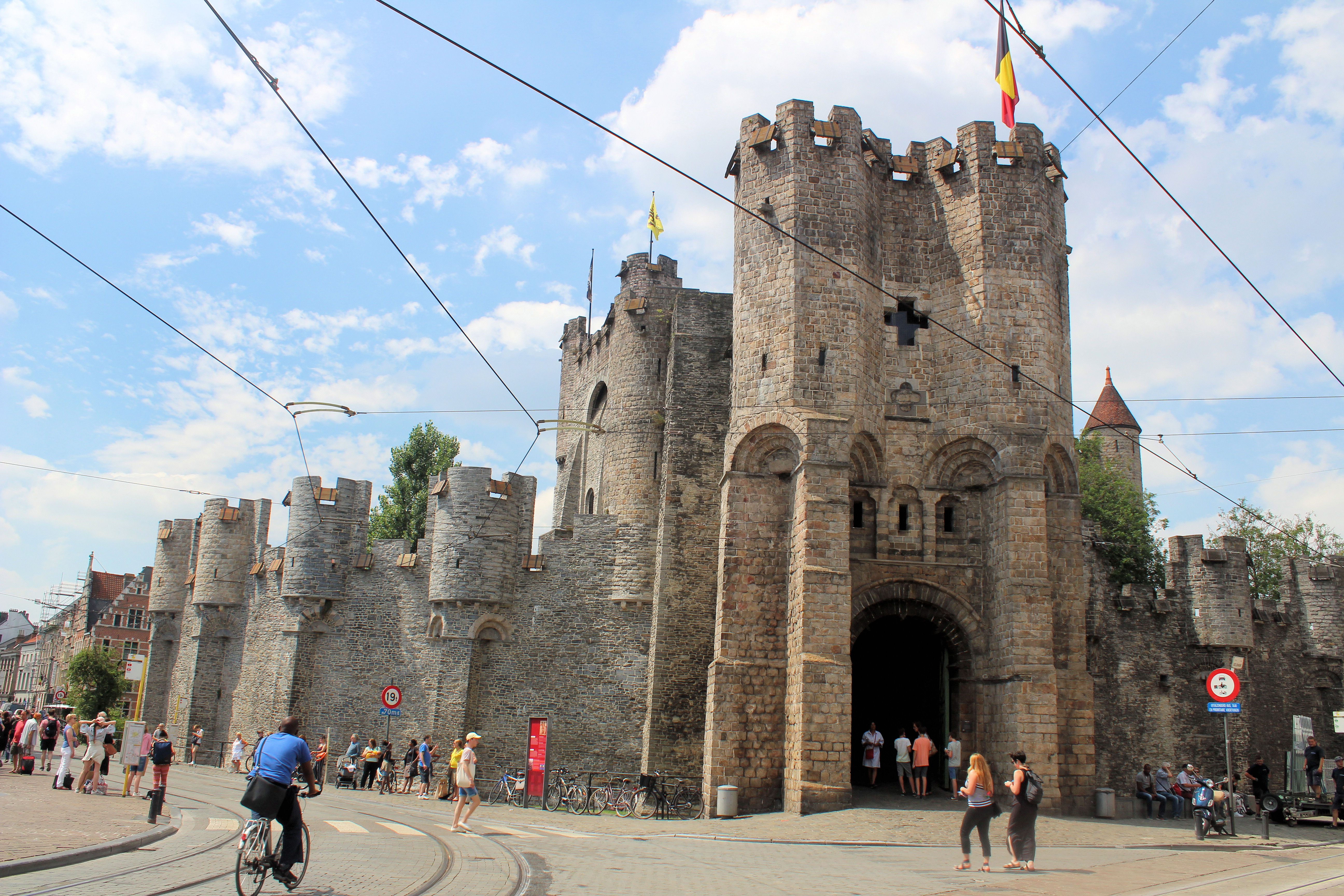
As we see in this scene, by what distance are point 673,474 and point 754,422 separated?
4390mm

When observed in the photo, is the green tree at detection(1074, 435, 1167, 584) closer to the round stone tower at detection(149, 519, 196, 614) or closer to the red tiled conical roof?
the red tiled conical roof

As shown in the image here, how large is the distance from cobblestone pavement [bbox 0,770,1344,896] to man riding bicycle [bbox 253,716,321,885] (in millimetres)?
385

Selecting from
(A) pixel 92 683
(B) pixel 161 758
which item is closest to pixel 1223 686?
(B) pixel 161 758

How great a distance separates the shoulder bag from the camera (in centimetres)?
743

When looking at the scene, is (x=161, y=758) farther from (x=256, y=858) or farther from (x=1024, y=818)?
(x=1024, y=818)

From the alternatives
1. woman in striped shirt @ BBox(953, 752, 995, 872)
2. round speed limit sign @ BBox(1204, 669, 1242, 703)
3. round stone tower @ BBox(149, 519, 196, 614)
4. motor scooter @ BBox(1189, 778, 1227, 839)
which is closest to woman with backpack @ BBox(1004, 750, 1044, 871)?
woman in striped shirt @ BBox(953, 752, 995, 872)

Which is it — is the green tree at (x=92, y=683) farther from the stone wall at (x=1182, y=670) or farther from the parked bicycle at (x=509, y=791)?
the stone wall at (x=1182, y=670)

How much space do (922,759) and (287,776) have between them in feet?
42.4

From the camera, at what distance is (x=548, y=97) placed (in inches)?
439

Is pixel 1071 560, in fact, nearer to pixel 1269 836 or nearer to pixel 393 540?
pixel 1269 836

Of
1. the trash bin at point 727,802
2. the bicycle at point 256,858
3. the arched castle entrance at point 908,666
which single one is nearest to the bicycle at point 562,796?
the trash bin at point 727,802

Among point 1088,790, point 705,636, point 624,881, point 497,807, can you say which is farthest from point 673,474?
point 624,881

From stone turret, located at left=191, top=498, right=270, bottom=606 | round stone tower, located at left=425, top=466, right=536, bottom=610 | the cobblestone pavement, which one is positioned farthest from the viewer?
stone turret, located at left=191, top=498, right=270, bottom=606

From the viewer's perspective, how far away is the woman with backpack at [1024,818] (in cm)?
1091
